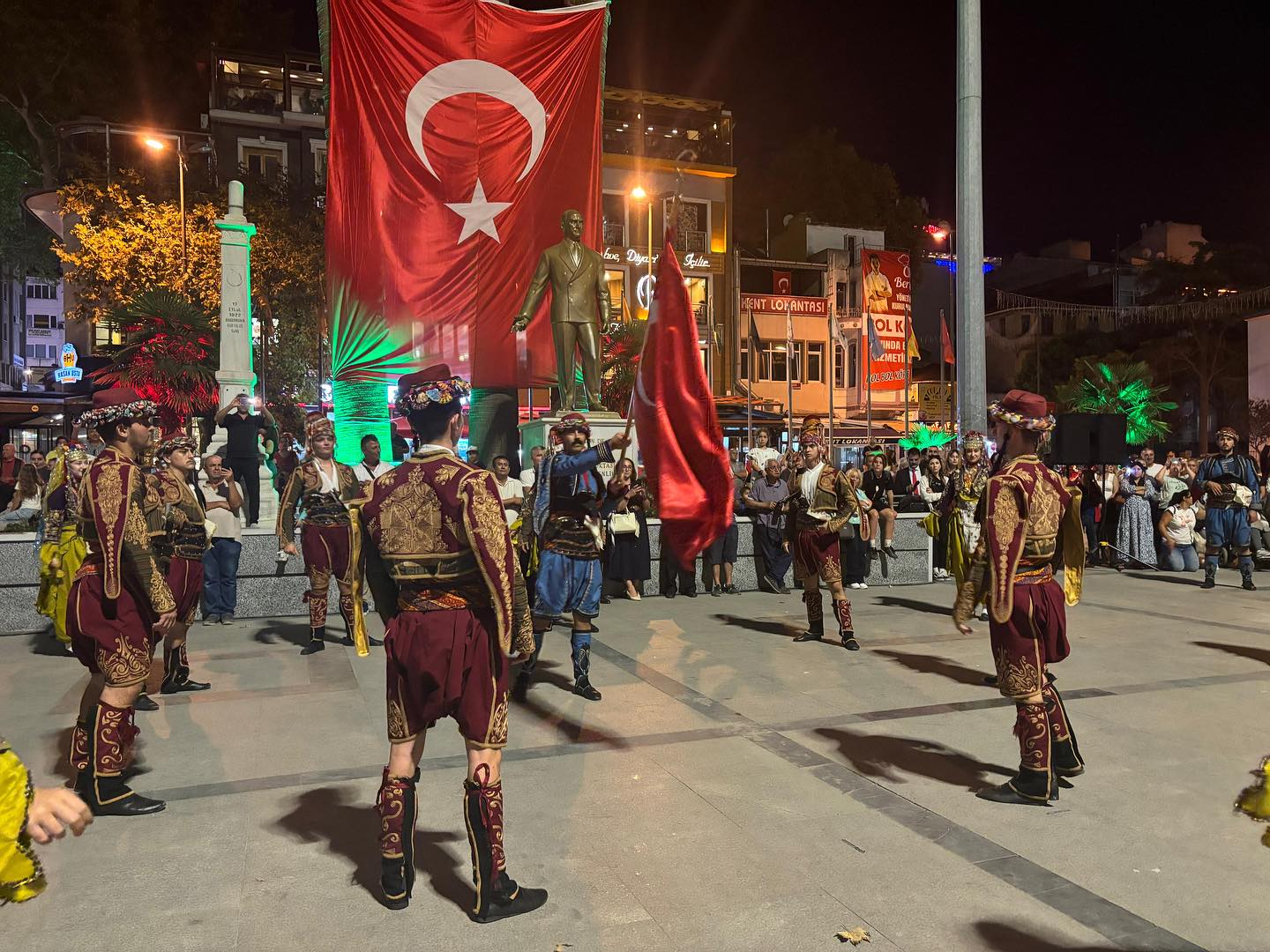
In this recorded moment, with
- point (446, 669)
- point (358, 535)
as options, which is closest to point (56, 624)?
point (358, 535)

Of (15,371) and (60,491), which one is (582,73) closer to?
(60,491)

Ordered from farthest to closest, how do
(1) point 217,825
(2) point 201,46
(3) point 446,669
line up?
(2) point 201,46 < (1) point 217,825 < (3) point 446,669

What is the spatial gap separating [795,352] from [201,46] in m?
26.9

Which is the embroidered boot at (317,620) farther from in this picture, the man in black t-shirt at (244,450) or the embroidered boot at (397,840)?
the embroidered boot at (397,840)

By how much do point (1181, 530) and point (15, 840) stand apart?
16475 millimetres

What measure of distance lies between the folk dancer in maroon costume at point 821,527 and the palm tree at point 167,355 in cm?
1691

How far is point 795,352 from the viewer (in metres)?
42.0

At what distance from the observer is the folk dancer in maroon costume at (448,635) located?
3.73 metres

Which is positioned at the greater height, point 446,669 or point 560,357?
point 560,357

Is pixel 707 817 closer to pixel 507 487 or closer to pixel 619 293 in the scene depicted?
pixel 507 487

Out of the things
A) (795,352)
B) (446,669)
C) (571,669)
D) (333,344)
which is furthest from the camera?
(795,352)

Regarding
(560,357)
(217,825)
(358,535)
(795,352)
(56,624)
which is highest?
(795,352)

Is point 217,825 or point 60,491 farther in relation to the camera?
point 60,491

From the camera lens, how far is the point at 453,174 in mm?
15359
